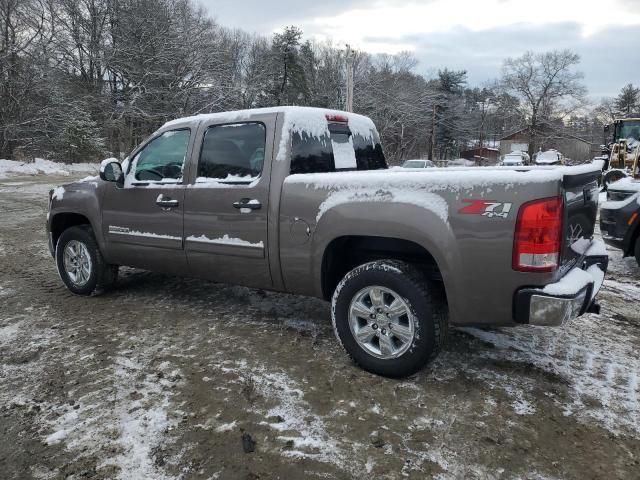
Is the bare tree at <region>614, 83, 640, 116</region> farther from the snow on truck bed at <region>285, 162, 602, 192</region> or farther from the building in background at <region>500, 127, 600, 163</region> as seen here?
the snow on truck bed at <region>285, 162, 602, 192</region>

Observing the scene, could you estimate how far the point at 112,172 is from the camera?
4.46 m

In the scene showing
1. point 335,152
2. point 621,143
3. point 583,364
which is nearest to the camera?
point 583,364

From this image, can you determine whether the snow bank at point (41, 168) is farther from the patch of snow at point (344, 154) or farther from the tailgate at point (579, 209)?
the tailgate at point (579, 209)

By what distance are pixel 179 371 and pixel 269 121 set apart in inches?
78.8

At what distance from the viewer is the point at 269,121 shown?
3.71m

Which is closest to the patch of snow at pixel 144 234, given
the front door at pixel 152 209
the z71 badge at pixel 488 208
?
the front door at pixel 152 209

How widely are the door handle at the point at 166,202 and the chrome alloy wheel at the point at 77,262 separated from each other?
1.27m

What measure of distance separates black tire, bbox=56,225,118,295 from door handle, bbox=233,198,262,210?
205 cm

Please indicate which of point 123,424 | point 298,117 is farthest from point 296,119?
point 123,424

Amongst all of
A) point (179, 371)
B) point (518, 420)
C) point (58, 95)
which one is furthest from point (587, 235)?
point (58, 95)

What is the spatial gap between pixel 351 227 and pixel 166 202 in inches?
74.4

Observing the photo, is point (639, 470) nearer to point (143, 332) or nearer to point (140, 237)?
point (143, 332)

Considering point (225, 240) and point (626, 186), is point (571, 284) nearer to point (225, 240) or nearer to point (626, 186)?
point (225, 240)

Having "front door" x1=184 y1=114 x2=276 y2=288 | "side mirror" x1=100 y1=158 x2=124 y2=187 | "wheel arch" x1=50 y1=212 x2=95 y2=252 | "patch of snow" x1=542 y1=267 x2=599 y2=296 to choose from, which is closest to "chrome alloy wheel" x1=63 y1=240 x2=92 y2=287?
"wheel arch" x1=50 y1=212 x2=95 y2=252
